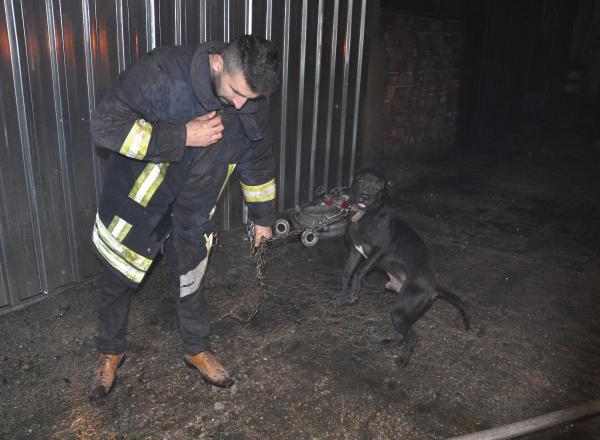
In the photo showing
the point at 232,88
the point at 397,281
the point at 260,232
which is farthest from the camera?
the point at 397,281

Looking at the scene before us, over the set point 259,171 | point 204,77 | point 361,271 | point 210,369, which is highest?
point 204,77

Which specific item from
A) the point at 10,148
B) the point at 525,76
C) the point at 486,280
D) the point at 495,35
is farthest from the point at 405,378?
the point at 525,76

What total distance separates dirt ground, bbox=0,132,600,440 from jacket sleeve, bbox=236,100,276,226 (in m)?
0.98

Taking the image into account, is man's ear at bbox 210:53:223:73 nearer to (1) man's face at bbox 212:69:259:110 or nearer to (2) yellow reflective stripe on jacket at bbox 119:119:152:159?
(1) man's face at bbox 212:69:259:110

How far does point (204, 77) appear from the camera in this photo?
8.71 feet

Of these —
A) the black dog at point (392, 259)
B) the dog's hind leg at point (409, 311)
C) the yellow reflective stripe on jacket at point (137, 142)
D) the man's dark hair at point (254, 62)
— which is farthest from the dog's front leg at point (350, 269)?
the yellow reflective stripe on jacket at point (137, 142)

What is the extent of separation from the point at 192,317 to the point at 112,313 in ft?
1.47

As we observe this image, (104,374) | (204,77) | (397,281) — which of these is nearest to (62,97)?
(204,77)

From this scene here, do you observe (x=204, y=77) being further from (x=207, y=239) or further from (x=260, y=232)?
(x=260, y=232)

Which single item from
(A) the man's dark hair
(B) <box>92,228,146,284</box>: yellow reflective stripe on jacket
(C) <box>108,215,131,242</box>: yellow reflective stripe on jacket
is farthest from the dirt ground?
(A) the man's dark hair

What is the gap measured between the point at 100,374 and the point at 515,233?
4.44 m

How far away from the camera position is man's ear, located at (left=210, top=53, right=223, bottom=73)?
2.66m

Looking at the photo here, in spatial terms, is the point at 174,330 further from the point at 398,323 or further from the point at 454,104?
the point at 454,104

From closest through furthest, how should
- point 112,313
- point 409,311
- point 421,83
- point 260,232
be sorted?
point 112,313 < point 260,232 < point 409,311 < point 421,83
